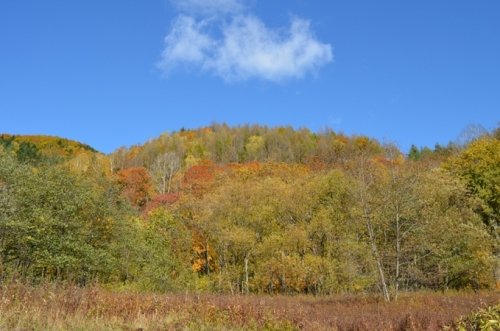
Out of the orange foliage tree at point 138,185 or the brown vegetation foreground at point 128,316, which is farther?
the orange foliage tree at point 138,185

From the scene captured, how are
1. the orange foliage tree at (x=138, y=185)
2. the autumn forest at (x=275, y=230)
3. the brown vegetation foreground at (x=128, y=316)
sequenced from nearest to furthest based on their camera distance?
the brown vegetation foreground at (x=128, y=316) → the autumn forest at (x=275, y=230) → the orange foliage tree at (x=138, y=185)

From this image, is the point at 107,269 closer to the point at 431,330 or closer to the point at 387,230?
the point at 387,230

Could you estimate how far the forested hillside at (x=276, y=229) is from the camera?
2097cm

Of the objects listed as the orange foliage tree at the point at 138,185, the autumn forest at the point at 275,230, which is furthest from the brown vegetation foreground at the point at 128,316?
the orange foliage tree at the point at 138,185

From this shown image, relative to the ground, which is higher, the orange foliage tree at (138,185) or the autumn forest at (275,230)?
the orange foliage tree at (138,185)

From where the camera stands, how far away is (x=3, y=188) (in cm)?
1934

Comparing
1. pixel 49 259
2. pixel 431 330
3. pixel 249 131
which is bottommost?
pixel 431 330

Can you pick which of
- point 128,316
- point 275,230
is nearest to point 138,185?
point 275,230

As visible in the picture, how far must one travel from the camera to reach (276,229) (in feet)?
126

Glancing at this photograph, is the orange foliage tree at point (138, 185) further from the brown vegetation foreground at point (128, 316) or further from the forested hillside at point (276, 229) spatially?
the brown vegetation foreground at point (128, 316)

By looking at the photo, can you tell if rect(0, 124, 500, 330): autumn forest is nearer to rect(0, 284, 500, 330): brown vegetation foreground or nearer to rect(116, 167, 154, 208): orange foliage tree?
rect(0, 284, 500, 330): brown vegetation foreground

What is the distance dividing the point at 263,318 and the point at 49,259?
1451cm

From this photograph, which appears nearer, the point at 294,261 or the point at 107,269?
the point at 107,269

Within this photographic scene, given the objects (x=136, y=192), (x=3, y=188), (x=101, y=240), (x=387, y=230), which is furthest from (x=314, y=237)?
(x=136, y=192)
